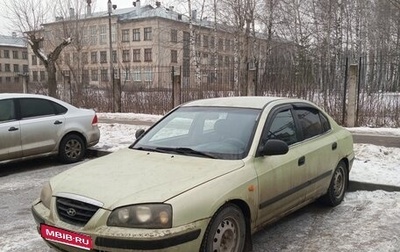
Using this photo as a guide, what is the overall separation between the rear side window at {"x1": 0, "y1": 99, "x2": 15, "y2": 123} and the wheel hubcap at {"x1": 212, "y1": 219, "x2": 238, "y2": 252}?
5437 mm

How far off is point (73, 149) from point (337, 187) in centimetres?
530

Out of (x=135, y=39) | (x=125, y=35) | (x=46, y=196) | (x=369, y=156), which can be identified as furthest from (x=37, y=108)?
(x=125, y=35)

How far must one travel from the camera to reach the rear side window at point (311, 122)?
4805 millimetres

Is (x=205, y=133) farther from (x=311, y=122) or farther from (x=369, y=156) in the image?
(x=369, y=156)

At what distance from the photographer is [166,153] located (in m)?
4.07

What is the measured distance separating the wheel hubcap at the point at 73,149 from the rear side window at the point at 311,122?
5105 mm

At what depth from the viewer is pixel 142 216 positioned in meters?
3.01

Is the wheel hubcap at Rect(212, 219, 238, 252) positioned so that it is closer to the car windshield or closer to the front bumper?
the front bumper

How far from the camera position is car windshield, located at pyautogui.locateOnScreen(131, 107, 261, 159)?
157 inches

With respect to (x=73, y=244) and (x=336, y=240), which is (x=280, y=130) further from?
(x=73, y=244)

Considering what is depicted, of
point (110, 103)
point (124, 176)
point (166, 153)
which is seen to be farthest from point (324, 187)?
point (110, 103)

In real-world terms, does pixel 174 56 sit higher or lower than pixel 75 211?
higher

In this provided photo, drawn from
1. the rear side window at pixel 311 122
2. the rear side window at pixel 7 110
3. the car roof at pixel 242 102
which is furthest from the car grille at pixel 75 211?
the rear side window at pixel 7 110

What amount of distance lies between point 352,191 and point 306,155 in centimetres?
204
